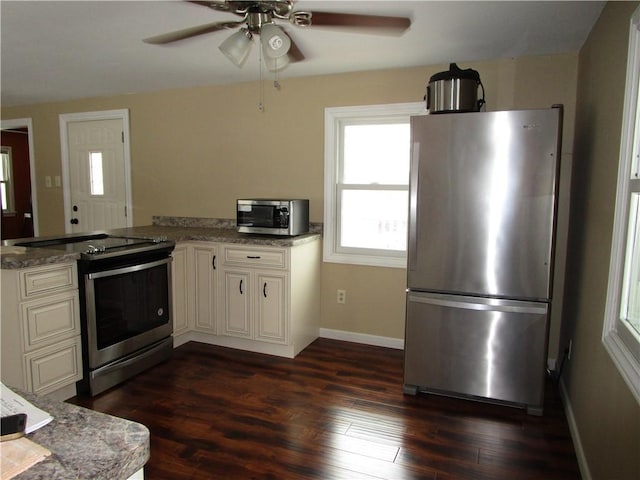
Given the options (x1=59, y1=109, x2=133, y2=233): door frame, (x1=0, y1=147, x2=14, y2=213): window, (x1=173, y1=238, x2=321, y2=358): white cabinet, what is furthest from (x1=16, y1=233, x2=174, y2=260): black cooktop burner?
(x1=0, y1=147, x2=14, y2=213): window

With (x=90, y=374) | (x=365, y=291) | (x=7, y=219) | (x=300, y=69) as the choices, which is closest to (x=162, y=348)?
(x=90, y=374)

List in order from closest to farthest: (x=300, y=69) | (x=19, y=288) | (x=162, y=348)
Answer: (x=19, y=288) < (x=162, y=348) < (x=300, y=69)

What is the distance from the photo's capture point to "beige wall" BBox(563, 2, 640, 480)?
1591mm

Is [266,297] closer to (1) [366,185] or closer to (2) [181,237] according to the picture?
(2) [181,237]

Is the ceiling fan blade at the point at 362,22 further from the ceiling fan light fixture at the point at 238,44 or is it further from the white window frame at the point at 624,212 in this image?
the white window frame at the point at 624,212

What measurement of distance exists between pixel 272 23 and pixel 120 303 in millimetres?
2014

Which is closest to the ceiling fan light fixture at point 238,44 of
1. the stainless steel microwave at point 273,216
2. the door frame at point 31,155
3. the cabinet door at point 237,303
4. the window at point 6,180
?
the stainless steel microwave at point 273,216

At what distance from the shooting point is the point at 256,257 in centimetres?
335

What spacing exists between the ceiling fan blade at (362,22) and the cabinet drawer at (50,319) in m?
2.10

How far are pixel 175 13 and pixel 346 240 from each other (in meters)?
2.16

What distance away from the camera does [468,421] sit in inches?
98.0

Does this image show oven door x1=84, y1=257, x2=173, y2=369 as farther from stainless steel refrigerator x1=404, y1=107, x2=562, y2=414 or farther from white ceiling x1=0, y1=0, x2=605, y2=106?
stainless steel refrigerator x1=404, y1=107, x2=562, y2=414

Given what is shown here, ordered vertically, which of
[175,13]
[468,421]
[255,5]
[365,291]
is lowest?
[468,421]

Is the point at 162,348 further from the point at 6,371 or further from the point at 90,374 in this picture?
the point at 6,371
